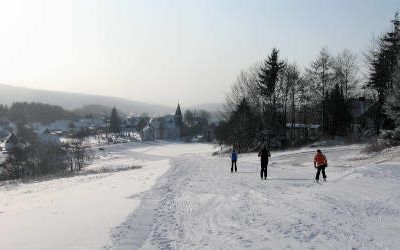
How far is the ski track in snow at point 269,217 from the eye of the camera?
11023mm

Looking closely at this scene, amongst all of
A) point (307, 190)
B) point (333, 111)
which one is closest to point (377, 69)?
point (333, 111)

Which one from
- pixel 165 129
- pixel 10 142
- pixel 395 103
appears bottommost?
pixel 10 142

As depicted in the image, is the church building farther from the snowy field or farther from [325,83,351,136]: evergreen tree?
the snowy field

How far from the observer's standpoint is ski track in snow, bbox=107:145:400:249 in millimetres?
11023

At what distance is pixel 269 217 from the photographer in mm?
13734

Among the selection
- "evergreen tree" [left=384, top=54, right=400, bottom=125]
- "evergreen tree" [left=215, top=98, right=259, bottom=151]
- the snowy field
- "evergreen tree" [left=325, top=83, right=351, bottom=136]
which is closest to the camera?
the snowy field

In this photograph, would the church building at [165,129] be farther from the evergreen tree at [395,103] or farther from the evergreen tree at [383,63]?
the evergreen tree at [395,103]

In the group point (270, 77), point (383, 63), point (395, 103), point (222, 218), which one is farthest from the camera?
point (270, 77)

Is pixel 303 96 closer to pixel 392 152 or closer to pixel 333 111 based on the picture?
pixel 333 111

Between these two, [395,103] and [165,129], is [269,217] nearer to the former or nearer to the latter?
[395,103]

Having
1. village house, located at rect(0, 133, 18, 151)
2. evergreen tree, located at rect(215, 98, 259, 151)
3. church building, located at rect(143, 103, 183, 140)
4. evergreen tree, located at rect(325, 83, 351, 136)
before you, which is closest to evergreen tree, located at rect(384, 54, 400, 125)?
evergreen tree, located at rect(325, 83, 351, 136)

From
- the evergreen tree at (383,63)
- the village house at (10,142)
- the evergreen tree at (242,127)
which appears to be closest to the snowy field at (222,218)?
the evergreen tree at (383,63)

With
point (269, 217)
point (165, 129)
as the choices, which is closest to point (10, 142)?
point (165, 129)

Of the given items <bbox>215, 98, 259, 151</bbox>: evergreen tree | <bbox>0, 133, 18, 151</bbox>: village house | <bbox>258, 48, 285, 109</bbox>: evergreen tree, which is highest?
<bbox>258, 48, 285, 109</bbox>: evergreen tree
